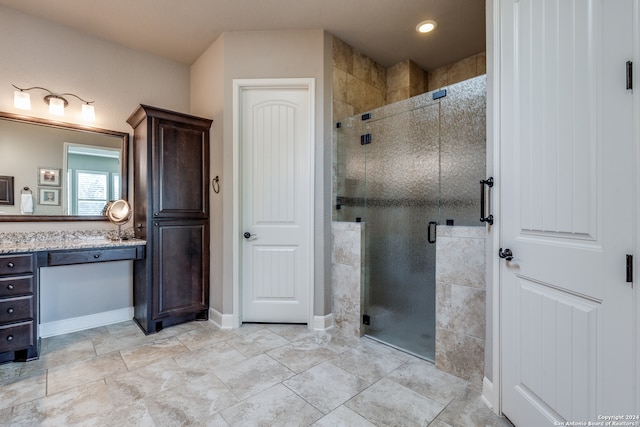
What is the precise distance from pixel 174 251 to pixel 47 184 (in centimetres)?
123

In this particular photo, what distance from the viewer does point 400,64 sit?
3443mm

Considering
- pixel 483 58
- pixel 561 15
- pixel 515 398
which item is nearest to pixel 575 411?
pixel 515 398

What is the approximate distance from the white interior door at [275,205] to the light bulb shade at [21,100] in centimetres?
176

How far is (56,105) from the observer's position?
2619 millimetres

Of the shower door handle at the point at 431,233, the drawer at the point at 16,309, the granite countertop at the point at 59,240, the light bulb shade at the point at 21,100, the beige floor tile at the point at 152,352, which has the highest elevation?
the light bulb shade at the point at 21,100

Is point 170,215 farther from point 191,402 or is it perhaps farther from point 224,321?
point 191,402

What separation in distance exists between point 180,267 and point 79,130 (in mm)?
1600

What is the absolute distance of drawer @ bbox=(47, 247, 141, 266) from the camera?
89.4 inches

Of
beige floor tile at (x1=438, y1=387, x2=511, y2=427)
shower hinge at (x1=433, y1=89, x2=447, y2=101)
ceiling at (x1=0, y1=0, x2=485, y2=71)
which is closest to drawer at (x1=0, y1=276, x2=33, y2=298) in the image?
ceiling at (x1=0, y1=0, x2=485, y2=71)

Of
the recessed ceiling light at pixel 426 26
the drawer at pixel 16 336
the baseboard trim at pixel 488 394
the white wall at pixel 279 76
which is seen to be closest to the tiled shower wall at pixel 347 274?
the white wall at pixel 279 76

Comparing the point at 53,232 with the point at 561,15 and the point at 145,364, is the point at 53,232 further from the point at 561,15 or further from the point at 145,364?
the point at 561,15

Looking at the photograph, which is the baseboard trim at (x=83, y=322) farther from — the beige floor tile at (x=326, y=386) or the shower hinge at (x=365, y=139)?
the shower hinge at (x=365, y=139)

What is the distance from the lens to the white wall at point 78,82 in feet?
8.21

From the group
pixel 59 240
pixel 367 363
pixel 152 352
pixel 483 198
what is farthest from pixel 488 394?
pixel 59 240
